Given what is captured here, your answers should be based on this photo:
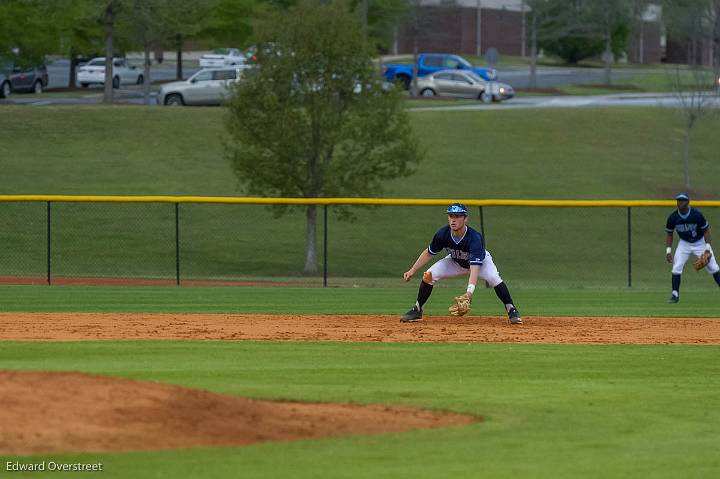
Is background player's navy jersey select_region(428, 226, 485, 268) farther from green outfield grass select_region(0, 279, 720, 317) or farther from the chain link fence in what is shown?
the chain link fence

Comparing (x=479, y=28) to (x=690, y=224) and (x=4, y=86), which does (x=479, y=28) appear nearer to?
(x=4, y=86)

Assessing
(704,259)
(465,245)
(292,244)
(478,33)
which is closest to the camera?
(465,245)

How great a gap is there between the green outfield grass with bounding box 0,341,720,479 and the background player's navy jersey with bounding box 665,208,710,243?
21.9ft

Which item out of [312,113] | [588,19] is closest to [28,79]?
[312,113]

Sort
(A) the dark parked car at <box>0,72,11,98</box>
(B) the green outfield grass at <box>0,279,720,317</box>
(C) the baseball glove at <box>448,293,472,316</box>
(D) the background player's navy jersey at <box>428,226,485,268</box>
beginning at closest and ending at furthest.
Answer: (D) the background player's navy jersey at <box>428,226,485,268</box> < (C) the baseball glove at <box>448,293,472,316</box> < (B) the green outfield grass at <box>0,279,720,317</box> < (A) the dark parked car at <box>0,72,11,98</box>

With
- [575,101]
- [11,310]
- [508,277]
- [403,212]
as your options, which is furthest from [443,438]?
[575,101]

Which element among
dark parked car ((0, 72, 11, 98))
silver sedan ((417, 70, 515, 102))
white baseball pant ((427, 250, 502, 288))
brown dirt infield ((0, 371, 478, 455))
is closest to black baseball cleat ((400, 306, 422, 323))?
white baseball pant ((427, 250, 502, 288))

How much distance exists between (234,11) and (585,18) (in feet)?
80.2

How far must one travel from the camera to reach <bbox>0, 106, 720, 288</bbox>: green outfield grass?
104ft

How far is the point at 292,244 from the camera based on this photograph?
33812 mm

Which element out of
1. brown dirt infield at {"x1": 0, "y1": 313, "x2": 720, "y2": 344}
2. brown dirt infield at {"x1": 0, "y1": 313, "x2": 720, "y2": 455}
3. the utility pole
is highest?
the utility pole

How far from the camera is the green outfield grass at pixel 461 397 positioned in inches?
322

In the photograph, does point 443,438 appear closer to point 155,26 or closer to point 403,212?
point 403,212

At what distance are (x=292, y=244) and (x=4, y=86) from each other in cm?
2631
